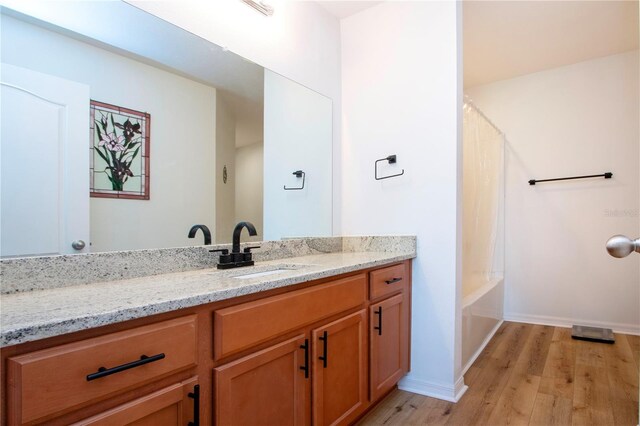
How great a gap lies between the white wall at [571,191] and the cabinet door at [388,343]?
2.06m

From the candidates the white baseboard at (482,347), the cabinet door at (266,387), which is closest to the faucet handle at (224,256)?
the cabinet door at (266,387)

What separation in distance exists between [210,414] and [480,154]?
276cm

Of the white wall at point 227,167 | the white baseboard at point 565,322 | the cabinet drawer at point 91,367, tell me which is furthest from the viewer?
the white baseboard at point 565,322

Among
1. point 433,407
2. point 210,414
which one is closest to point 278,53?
point 210,414

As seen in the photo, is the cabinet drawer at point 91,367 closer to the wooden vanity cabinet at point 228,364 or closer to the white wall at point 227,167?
the wooden vanity cabinet at point 228,364

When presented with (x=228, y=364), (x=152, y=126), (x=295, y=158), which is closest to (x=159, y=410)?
(x=228, y=364)

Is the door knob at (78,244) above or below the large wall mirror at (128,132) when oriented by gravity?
below

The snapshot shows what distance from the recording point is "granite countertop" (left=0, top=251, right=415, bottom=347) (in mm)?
666

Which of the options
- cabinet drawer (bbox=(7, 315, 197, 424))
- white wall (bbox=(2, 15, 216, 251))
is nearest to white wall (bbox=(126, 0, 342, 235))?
white wall (bbox=(2, 15, 216, 251))

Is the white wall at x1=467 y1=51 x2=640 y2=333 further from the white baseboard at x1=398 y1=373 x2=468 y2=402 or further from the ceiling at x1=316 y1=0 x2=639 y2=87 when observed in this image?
the white baseboard at x1=398 y1=373 x2=468 y2=402

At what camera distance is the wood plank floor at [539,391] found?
174 centimetres

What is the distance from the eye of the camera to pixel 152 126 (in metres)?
1.39

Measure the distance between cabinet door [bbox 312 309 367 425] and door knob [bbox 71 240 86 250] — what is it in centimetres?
87

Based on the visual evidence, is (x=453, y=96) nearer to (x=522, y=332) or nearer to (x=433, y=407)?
(x=433, y=407)
